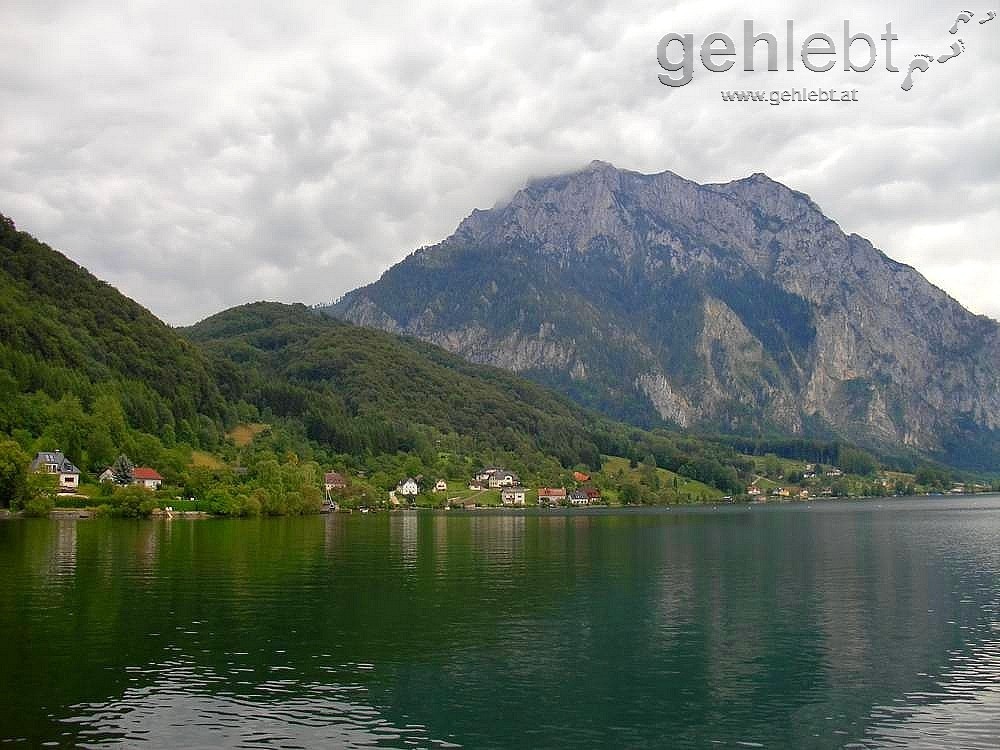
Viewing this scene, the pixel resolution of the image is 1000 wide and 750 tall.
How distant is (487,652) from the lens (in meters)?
38.7

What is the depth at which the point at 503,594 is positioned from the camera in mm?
57000

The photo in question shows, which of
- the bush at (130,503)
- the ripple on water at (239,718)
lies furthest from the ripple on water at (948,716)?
the bush at (130,503)

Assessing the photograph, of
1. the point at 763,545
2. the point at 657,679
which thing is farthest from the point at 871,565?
the point at 657,679

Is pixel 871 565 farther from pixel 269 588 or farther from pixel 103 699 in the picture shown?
pixel 103 699

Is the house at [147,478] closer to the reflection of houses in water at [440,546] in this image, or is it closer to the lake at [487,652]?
the reflection of houses in water at [440,546]

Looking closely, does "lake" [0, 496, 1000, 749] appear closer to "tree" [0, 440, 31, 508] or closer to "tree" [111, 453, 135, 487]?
"tree" [0, 440, 31, 508]

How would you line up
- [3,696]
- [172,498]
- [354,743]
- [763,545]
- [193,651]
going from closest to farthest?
[354,743] < [3,696] < [193,651] < [763,545] < [172,498]

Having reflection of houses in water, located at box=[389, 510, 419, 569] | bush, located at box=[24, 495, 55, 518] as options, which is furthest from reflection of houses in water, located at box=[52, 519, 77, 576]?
reflection of houses in water, located at box=[389, 510, 419, 569]

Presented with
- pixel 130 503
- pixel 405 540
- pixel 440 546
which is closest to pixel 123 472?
pixel 130 503

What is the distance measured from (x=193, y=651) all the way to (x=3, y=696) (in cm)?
871

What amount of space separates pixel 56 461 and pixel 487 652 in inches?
4771

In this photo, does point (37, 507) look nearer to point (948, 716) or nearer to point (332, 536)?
point (332, 536)

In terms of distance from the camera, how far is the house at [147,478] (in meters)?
147

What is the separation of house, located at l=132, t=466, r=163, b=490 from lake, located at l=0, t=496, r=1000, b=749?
7139cm
